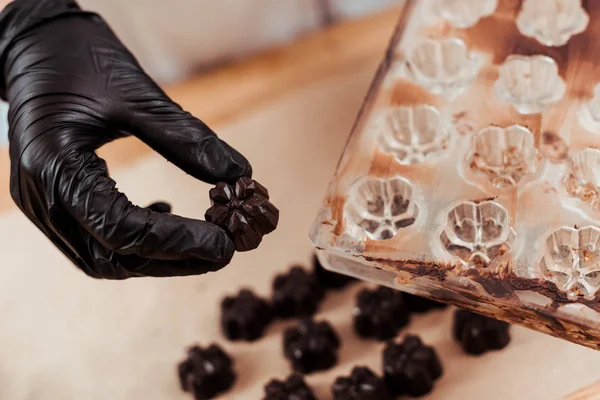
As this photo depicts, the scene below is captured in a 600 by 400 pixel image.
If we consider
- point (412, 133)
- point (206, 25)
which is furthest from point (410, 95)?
point (206, 25)

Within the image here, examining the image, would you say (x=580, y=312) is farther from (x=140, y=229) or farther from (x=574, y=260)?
(x=140, y=229)

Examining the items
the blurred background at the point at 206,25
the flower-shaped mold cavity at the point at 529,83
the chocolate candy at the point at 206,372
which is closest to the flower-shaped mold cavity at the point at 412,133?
the flower-shaped mold cavity at the point at 529,83

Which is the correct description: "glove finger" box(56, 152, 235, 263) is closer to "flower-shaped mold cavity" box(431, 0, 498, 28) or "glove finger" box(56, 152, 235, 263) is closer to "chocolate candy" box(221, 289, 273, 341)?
"chocolate candy" box(221, 289, 273, 341)

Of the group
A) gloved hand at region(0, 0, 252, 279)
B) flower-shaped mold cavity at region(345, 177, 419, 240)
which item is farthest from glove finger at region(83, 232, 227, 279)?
flower-shaped mold cavity at region(345, 177, 419, 240)

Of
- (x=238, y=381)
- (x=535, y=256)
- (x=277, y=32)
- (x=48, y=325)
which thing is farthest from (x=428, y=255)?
(x=277, y=32)

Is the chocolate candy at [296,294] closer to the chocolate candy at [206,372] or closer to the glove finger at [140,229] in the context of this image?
the chocolate candy at [206,372]
